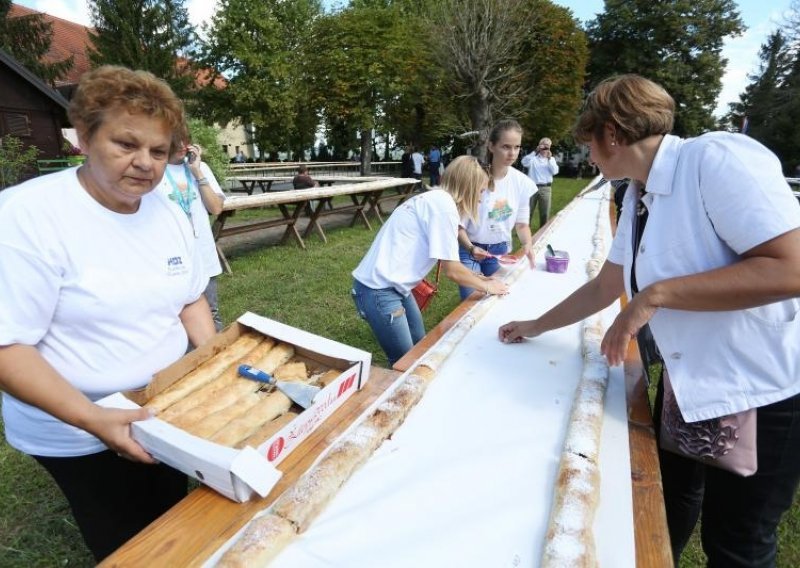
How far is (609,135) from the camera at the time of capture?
1301 millimetres

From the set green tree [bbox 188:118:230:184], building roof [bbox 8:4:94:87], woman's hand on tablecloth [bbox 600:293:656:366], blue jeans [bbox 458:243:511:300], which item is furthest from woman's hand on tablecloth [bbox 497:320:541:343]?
building roof [bbox 8:4:94:87]

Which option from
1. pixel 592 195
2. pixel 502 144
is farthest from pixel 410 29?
pixel 502 144

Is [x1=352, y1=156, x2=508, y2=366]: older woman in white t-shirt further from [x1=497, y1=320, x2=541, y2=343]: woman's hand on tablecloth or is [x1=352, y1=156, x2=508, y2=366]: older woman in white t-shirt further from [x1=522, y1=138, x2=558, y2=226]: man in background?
[x1=522, y1=138, x2=558, y2=226]: man in background

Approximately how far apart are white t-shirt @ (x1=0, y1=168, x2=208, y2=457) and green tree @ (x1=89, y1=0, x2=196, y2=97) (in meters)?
27.3

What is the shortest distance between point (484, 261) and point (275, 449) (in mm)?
2866

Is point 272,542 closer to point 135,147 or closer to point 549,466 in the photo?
point 549,466

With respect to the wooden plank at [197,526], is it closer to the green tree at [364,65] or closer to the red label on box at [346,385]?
the red label on box at [346,385]

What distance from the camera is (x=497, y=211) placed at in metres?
3.56

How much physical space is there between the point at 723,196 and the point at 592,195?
304 inches

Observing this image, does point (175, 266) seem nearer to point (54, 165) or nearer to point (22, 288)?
point (22, 288)

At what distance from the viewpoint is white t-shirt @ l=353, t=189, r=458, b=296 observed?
90.7 inches

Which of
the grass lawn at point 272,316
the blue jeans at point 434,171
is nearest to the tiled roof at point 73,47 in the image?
the blue jeans at point 434,171

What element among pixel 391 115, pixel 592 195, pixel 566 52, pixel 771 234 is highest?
pixel 566 52

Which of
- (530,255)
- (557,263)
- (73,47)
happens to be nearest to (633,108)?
(557,263)
